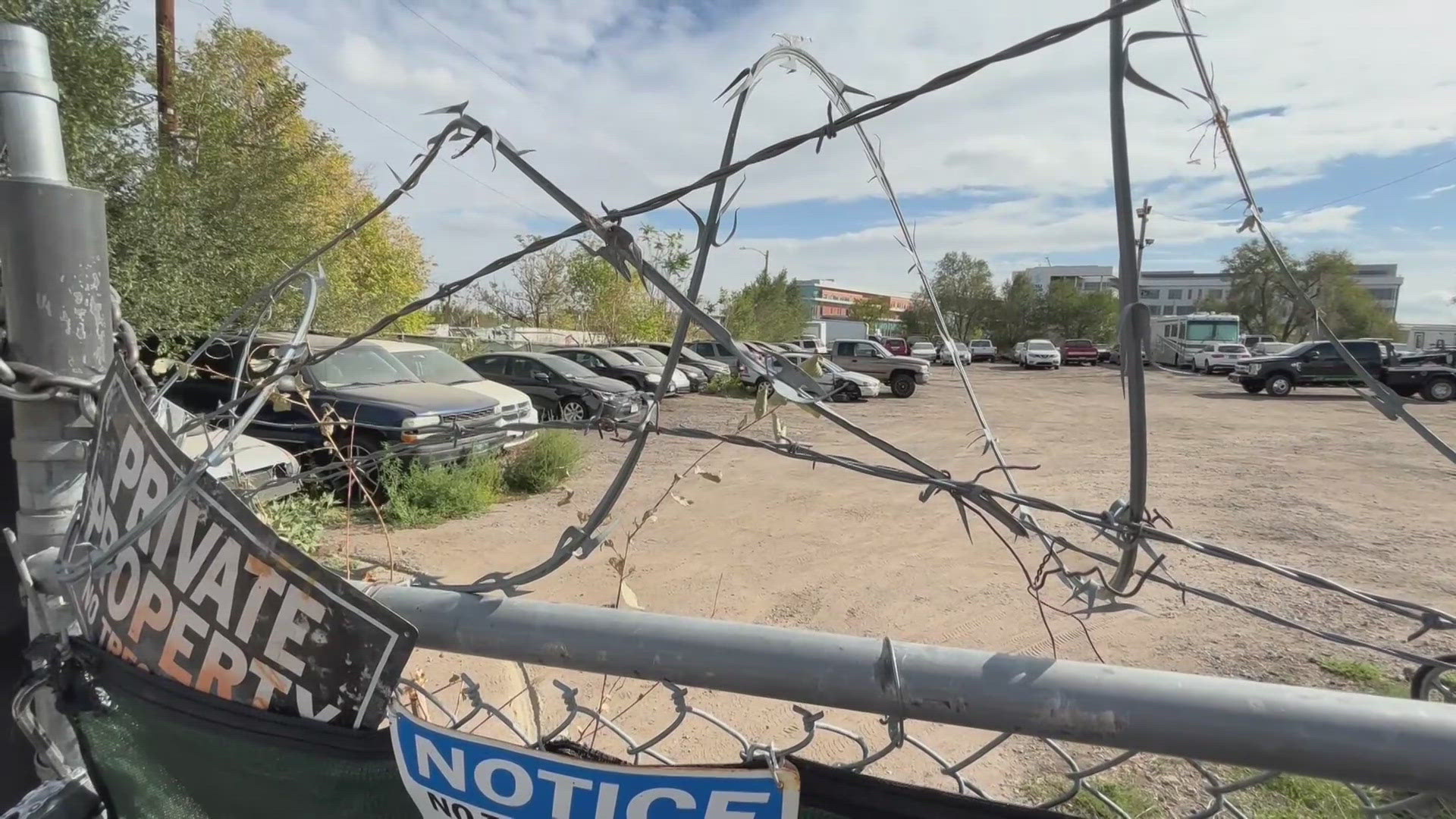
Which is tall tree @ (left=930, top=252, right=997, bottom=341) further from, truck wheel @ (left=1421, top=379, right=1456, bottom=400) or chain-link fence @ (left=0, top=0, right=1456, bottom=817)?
chain-link fence @ (left=0, top=0, right=1456, bottom=817)

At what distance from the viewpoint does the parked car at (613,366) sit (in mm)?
16625

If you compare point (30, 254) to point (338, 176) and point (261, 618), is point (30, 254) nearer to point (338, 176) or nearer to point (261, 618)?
point (261, 618)

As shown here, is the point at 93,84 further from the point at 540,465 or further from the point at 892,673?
the point at 892,673

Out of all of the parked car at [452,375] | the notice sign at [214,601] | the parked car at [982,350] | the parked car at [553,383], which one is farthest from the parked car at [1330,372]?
the notice sign at [214,601]

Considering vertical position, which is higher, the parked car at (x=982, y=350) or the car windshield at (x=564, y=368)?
the car windshield at (x=564, y=368)

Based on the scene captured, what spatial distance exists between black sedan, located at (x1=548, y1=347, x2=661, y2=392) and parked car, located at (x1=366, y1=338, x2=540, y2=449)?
6731 millimetres

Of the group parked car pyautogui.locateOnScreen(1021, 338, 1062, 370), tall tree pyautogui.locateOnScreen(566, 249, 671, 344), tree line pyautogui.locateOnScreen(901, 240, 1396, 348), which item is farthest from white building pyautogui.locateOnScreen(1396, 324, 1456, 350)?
tall tree pyautogui.locateOnScreen(566, 249, 671, 344)

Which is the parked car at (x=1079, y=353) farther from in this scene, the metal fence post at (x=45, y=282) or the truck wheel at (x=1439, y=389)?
the metal fence post at (x=45, y=282)

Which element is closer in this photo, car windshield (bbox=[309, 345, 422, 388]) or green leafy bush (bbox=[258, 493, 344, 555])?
green leafy bush (bbox=[258, 493, 344, 555])

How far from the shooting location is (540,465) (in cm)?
841

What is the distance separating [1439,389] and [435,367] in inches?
1005

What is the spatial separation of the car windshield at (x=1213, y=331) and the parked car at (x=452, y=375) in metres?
34.7

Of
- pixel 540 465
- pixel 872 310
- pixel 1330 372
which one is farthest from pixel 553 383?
pixel 872 310

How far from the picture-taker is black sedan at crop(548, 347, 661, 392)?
16.6m
